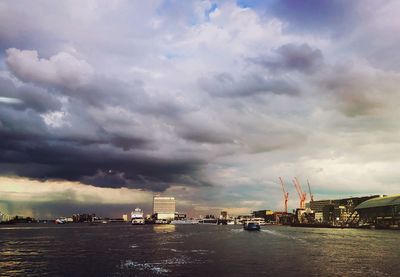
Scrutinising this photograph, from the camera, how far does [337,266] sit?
9175 centimetres

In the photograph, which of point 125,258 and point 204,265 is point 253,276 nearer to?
point 204,265

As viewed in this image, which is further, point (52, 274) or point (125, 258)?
point (125, 258)

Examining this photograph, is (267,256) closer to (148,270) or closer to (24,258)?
(148,270)

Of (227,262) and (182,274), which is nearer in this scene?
(182,274)

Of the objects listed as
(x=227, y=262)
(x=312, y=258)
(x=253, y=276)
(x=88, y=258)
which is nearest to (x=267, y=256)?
(x=312, y=258)

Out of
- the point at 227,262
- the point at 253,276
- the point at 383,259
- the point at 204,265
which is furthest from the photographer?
the point at 383,259

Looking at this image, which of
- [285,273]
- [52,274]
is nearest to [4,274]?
[52,274]

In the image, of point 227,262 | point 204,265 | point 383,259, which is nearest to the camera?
point 204,265

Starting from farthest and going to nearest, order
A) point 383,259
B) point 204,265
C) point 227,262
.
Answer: point 383,259 < point 227,262 < point 204,265

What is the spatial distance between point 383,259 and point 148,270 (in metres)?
62.7

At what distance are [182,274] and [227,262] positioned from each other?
879 inches

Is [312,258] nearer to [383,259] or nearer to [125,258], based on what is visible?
[383,259]

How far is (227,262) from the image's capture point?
315ft

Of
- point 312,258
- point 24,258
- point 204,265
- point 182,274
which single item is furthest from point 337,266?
point 24,258
